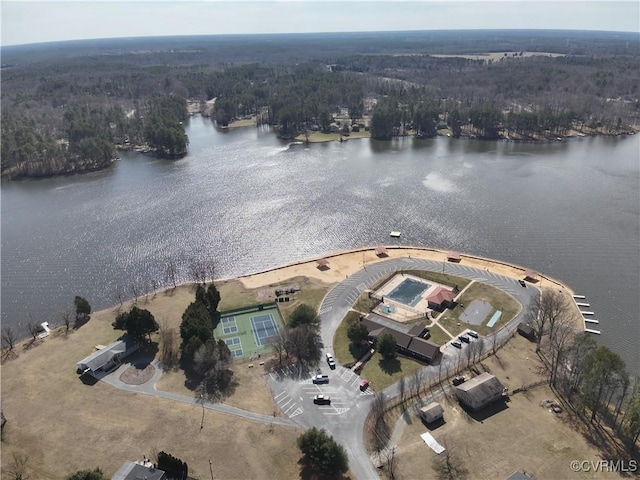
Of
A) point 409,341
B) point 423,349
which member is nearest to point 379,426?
point 423,349

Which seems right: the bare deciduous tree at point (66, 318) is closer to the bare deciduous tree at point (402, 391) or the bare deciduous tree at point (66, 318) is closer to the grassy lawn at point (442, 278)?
the bare deciduous tree at point (402, 391)

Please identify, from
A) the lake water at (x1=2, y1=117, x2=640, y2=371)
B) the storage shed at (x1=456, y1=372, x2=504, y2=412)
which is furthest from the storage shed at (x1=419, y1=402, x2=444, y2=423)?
the lake water at (x1=2, y1=117, x2=640, y2=371)

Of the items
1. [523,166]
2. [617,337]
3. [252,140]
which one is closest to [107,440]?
[617,337]

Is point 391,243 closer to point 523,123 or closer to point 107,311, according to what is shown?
point 107,311

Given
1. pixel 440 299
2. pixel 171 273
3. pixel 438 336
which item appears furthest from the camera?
pixel 171 273

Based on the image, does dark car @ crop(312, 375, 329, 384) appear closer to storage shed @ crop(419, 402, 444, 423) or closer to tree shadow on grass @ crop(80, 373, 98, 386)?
storage shed @ crop(419, 402, 444, 423)

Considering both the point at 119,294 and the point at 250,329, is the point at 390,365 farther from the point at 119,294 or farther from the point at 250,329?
the point at 119,294

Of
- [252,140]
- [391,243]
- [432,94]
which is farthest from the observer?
[432,94]
